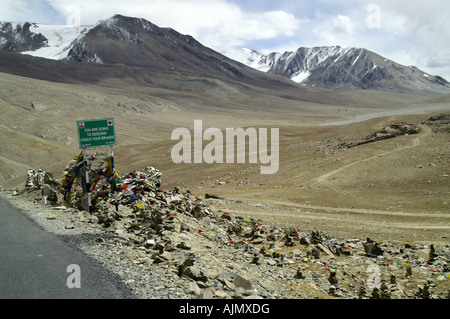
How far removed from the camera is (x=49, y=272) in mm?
5645

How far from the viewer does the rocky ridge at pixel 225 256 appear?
5750 millimetres

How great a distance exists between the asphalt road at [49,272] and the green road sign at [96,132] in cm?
332

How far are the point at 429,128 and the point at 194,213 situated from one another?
924 inches

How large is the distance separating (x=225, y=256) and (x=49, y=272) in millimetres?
3765

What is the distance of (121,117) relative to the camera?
3024 inches

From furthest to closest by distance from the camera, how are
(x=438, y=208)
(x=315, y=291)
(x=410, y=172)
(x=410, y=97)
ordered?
(x=410, y=97) → (x=410, y=172) → (x=438, y=208) → (x=315, y=291)

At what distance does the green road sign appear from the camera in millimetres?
10039

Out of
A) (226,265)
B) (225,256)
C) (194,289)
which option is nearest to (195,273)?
(194,289)

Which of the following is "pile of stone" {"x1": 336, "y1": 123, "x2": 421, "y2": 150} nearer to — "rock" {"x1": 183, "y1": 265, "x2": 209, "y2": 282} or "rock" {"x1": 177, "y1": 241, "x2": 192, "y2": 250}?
"rock" {"x1": 177, "y1": 241, "x2": 192, "y2": 250}

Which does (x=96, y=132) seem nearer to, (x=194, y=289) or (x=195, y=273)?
(x=195, y=273)

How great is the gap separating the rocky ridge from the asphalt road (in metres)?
0.27

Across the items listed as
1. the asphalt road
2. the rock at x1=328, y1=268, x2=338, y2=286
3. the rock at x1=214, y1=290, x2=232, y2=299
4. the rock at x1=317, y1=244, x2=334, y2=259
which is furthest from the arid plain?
the asphalt road
